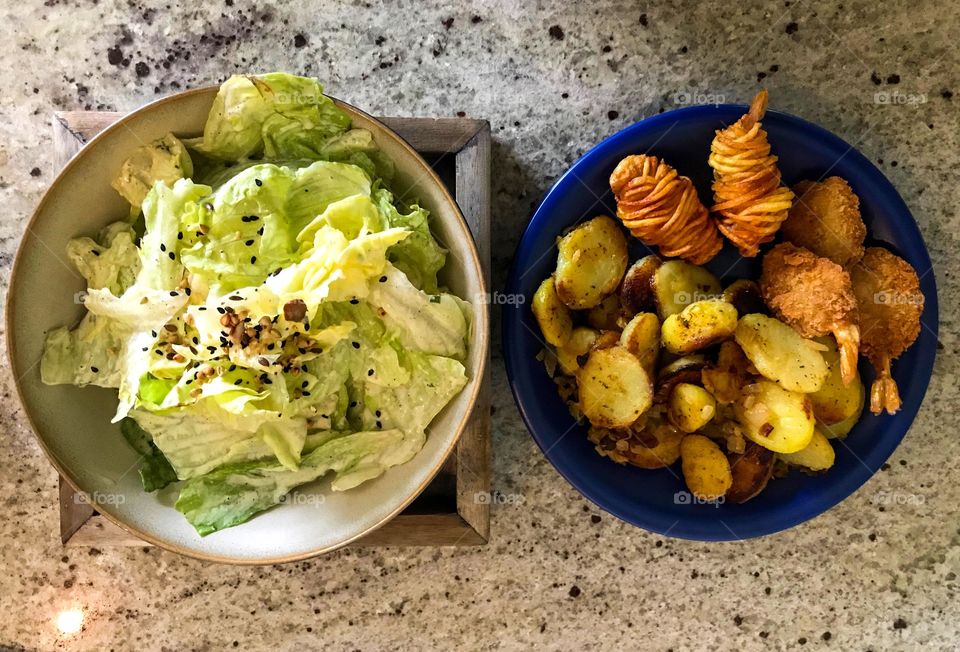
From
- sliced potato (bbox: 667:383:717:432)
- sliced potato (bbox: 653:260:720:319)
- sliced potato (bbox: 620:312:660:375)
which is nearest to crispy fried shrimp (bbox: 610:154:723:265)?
sliced potato (bbox: 653:260:720:319)

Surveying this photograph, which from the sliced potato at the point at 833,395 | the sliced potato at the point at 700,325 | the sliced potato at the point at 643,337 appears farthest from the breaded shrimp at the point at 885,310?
the sliced potato at the point at 643,337

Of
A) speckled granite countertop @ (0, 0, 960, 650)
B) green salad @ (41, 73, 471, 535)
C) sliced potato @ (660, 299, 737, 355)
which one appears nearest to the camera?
green salad @ (41, 73, 471, 535)

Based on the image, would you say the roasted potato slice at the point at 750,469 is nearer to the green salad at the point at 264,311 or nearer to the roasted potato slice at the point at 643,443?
the roasted potato slice at the point at 643,443

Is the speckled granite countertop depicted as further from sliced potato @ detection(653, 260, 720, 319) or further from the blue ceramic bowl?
sliced potato @ detection(653, 260, 720, 319)

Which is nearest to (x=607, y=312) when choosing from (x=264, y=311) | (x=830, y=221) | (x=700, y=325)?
(x=700, y=325)

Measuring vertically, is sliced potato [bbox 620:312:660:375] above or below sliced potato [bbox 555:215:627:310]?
below

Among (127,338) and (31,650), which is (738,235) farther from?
(31,650)

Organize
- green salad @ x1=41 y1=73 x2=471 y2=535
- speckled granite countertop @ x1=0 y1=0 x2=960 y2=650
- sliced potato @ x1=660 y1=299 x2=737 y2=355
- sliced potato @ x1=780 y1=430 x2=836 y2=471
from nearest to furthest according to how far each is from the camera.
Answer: green salad @ x1=41 y1=73 x2=471 y2=535 < sliced potato @ x1=660 y1=299 x2=737 y2=355 < sliced potato @ x1=780 y1=430 x2=836 y2=471 < speckled granite countertop @ x1=0 y1=0 x2=960 y2=650

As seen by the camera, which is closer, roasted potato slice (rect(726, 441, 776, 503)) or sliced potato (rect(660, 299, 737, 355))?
sliced potato (rect(660, 299, 737, 355))
